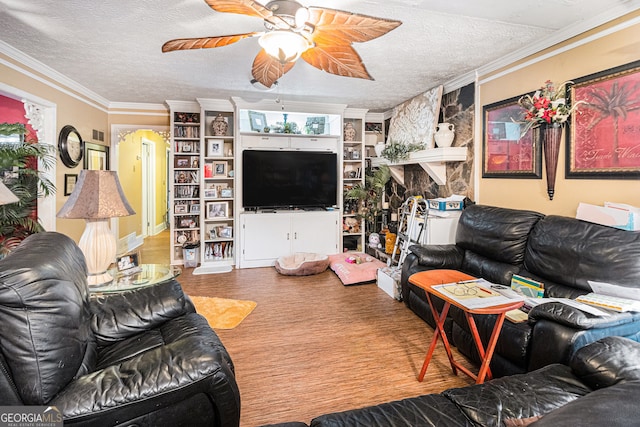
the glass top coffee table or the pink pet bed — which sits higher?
the glass top coffee table

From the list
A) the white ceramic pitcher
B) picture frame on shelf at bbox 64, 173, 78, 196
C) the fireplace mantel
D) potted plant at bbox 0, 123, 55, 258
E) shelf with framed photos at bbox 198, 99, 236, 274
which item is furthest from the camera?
shelf with framed photos at bbox 198, 99, 236, 274

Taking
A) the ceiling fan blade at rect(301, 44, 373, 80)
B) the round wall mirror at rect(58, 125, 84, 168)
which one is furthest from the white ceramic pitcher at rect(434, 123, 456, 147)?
the round wall mirror at rect(58, 125, 84, 168)

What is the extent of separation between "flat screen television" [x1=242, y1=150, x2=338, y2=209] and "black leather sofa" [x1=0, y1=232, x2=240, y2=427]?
3.54 meters

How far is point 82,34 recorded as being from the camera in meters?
2.77

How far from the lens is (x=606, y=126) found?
8.05 ft

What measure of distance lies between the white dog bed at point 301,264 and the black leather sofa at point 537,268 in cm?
158

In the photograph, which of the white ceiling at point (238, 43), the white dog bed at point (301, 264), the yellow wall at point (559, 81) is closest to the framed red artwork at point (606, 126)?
the yellow wall at point (559, 81)

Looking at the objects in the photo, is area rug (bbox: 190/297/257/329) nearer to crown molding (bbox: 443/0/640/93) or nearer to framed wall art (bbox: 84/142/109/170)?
framed wall art (bbox: 84/142/109/170)

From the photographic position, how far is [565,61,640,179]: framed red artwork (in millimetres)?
2289

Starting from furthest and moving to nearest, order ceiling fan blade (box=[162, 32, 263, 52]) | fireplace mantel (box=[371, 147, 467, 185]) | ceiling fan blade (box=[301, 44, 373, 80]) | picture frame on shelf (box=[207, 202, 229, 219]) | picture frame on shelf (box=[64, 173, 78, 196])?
picture frame on shelf (box=[207, 202, 229, 219])
picture frame on shelf (box=[64, 173, 78, 196])
fireplace mantel (box=[371, 147, 467, 185])
ceiling fan blade (box=[301, 44, 373, 80])
ceiling fan blade (box=[162, 32, 263, 52])

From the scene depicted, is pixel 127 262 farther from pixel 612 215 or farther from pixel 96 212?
pixel 612 215

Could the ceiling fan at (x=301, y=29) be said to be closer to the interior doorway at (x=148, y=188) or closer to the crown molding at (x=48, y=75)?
the crown molding at (x=48, y=75)

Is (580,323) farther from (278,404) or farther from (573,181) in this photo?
(278,404)

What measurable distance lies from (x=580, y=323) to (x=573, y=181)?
1.50m
